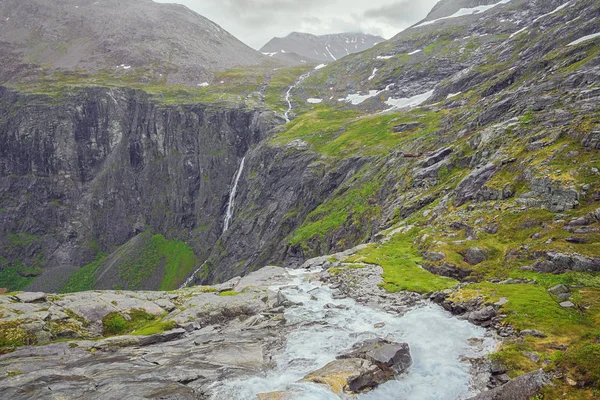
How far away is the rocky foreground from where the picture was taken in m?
18.1

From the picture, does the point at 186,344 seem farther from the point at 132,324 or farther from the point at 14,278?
the point at 14,278

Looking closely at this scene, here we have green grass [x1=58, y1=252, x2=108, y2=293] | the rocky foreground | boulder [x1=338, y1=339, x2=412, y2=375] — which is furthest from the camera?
green grass [x1=58, y1=252, x2=108, y2=293]

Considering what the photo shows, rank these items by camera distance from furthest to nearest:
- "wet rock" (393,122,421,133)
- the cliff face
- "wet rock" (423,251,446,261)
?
the cliff face, "wet rock" (393,122,421,133), "wet rock" (423,251,446,261)

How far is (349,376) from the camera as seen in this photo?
1848 cm

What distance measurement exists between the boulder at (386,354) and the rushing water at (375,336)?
552 mm

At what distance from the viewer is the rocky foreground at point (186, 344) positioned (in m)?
18.1

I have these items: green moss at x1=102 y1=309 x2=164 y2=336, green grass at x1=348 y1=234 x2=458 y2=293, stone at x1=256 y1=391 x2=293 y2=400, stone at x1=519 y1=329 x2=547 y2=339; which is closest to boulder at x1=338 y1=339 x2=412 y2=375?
stone at x1=256 y1=391 x2=293 y2=400

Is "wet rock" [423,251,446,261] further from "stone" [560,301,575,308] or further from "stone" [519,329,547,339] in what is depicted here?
"stone" [519,329,547,339]

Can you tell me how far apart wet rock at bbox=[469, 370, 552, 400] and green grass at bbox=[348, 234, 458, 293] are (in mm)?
16842

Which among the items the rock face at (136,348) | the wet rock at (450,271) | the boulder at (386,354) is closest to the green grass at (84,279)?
the rock face at (136,348)

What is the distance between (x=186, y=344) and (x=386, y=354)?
1551 centimetres

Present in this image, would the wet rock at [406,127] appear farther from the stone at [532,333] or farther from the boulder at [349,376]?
the boulder at [349,376]

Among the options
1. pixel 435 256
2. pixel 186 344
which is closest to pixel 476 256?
pixel 435 256

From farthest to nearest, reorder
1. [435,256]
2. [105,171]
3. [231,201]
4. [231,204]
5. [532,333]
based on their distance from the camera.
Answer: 1. [105,171]
2. [231,201]
3. [231,204]
4. [435,256]
5. [532,333]
